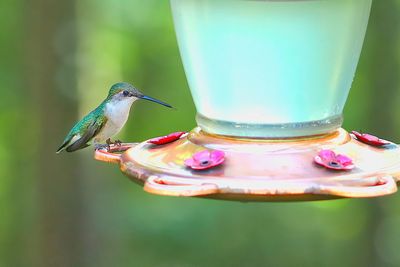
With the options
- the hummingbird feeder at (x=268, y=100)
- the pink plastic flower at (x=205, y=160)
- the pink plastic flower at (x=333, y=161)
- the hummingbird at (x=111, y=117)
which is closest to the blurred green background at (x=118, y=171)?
the hummingbird at (x=111, y=117)

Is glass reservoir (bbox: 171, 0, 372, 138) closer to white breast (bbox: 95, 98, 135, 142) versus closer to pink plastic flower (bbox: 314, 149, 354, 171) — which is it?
pink plastic flower (bbox: 314, 149, 354, 171)

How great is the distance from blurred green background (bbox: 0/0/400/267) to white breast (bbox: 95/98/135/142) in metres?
3.03

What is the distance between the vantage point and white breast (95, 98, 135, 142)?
2.89 m

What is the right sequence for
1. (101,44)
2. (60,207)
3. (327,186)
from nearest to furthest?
(327,186)
(60,207)
(101,44)

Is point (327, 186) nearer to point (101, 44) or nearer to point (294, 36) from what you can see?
point (294, 36)

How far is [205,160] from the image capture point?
186 centimetres

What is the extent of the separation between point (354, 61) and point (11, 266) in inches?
251

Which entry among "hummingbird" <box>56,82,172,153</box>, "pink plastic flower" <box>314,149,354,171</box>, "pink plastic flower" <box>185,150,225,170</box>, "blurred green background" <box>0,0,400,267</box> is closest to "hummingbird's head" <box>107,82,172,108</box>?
"hummingbird" <box>56,82,172,153</box>

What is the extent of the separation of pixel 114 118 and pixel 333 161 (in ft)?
4.04

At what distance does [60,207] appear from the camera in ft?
20.6

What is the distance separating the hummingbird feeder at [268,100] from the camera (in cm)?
185

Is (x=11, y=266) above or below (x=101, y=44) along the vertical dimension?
below

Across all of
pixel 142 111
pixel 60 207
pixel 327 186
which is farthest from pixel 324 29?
pixel 142 111

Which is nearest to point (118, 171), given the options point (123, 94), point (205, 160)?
point (123, 94)
